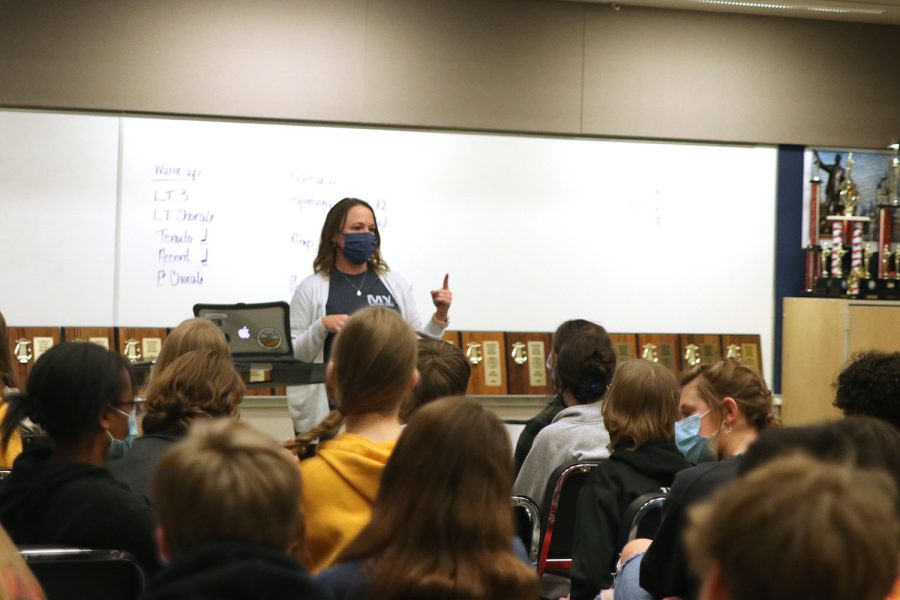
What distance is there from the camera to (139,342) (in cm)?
559

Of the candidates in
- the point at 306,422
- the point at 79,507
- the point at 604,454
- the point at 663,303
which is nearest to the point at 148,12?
the point at 306,422

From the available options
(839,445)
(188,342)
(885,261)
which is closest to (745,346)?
(885,261)

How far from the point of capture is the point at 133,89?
5.76 metres

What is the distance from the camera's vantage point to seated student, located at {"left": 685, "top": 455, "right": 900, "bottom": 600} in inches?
36.2

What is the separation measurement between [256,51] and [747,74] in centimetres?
285

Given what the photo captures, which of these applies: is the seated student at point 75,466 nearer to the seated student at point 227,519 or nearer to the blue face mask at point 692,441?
the seated student at point 227,519

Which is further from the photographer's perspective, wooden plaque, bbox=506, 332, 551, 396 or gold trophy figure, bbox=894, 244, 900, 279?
gold trophy figure, bbox=894, 244, 900, 279

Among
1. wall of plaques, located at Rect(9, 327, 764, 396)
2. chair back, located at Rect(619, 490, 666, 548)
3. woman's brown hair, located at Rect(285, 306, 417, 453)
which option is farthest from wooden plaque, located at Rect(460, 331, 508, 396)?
woman's brown hair, located at Rect(285, 306, 417, 453)

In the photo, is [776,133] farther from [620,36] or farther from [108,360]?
[108,360]

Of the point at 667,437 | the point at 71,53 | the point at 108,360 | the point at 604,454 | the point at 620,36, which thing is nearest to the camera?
the point at 108,360

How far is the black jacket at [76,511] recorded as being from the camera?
210cm

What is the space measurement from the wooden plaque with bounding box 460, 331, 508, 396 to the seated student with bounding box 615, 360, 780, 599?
2.82 m

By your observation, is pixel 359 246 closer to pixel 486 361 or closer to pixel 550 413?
pixel 550 413

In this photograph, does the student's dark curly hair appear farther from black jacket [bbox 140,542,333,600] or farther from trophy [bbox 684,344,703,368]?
trophy [bbox 684,344,703,368]
